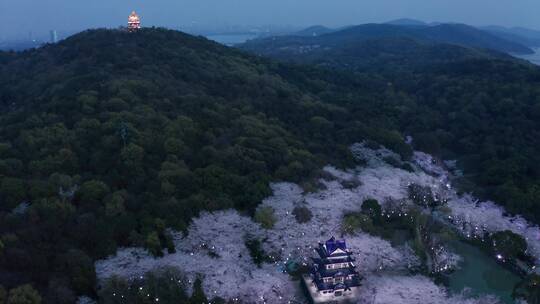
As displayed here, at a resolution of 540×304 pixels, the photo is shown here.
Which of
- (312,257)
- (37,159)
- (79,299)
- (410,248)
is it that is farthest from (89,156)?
(410,248)

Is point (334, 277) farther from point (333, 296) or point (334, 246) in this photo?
point (334, 246)

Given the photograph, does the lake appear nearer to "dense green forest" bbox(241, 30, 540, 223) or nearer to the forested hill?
"dense green forest" bbox(241, 30, 540, 223)

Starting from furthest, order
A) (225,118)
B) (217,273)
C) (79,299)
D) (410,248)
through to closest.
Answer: (225,118), (410,248), (217,273), (79,299)

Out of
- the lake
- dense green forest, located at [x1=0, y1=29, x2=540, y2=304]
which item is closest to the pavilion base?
the lake

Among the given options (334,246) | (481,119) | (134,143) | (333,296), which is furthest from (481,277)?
(481,119)

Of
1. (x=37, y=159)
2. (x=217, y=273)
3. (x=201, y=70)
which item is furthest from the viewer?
(x=201, y=70)

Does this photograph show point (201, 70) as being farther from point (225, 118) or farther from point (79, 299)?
point (79, 299)

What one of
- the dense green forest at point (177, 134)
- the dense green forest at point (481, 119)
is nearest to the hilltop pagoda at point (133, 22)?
the dense green forest at point (177, 134)
